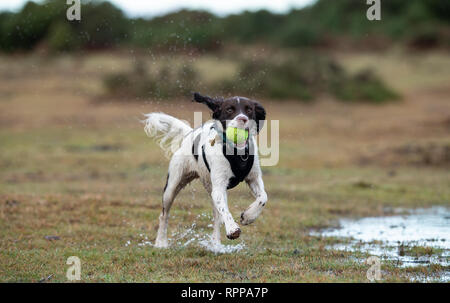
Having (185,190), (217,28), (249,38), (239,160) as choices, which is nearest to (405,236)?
(239,160)

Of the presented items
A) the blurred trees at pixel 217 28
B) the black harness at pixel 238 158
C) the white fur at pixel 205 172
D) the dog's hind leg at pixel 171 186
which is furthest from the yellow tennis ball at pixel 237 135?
the blurred trees at pixel 217 28

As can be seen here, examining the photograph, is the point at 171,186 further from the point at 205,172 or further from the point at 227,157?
the point at 227,157

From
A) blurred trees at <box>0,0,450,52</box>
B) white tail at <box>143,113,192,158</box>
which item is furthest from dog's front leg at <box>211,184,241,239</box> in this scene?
blurred trees at <box>0,0,450,52</box>

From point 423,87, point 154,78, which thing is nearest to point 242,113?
point 154,78

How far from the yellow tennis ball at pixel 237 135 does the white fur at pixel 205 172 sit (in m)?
0.25

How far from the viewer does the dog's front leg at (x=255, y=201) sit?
22.6ft

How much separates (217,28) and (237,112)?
3843 centimetres

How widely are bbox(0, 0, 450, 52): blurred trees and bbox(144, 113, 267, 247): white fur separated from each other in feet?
73.7

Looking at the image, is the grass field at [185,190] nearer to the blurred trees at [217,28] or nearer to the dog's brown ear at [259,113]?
the dog's brown ear at [259,113]

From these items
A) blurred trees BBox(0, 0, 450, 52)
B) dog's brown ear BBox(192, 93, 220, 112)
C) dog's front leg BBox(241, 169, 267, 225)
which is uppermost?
blurred trees BBox(0, 0, 450, 52)

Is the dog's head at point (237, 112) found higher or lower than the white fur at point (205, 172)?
higher

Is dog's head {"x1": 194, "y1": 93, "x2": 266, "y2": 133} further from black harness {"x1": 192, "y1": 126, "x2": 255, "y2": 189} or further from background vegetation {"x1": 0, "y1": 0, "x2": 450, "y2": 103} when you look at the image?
background vegetation {"x1": 0, "y1": 0, "x2": 450, "y2": 103}

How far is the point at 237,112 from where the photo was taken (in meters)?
6.80

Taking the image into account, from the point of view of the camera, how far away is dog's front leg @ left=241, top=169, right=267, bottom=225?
6895 mm
